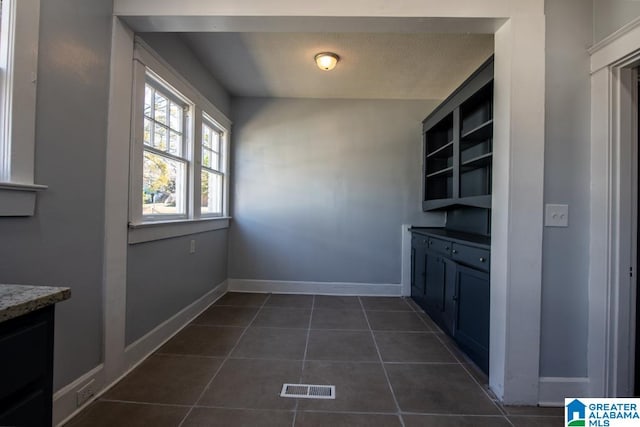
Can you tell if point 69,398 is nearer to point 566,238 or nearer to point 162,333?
point 162,333

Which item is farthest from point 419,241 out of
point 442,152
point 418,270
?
point 442,152

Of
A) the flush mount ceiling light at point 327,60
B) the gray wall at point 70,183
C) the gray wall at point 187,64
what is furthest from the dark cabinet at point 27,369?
the flush mount ceiling light at point 327,60

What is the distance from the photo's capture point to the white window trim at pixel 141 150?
2.02m

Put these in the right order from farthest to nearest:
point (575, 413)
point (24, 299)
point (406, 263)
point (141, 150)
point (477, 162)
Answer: point (406, 263), point (477, 162), point (141, 150), point (575, 413), point (24, 299)

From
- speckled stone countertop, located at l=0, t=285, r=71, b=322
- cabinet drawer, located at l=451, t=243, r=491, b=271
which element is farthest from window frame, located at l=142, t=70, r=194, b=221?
cabinet drawer, located at l=451, t=243, r=491, b=271

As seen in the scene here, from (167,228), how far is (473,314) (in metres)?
2.52

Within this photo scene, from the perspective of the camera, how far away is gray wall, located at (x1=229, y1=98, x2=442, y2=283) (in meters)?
3.93

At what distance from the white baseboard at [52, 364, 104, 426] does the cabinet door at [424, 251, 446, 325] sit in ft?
8.76

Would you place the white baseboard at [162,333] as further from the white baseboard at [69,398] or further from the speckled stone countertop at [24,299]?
→ the speckled stone countertop at [24,299]

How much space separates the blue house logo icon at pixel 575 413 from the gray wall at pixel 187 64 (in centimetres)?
347

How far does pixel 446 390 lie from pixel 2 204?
2516 mm

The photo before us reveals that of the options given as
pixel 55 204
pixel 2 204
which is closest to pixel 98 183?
pixel 55 204

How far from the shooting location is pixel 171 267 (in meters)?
2.54

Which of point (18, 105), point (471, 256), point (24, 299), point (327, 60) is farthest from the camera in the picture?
point (327, 60)
